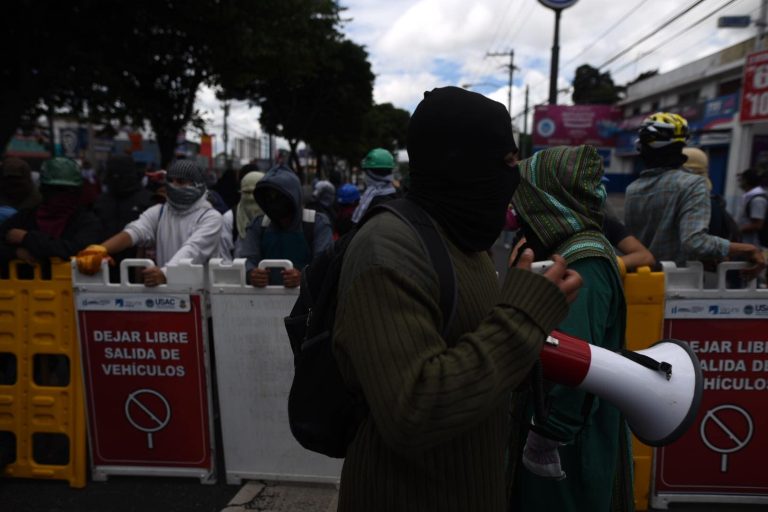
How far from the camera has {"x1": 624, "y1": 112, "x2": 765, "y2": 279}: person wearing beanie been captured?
9.45ft

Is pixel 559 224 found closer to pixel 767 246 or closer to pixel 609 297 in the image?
pixel 609 297

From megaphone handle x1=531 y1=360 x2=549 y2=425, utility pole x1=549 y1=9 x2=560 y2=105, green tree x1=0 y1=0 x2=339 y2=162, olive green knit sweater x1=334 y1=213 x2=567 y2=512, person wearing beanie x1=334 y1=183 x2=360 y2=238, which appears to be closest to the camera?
olive green knit sweater x1=334 y1=213 x2=567 y2=512

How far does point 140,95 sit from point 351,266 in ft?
41.0

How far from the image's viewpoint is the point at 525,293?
1.11 metres

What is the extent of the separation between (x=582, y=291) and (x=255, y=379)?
2.09 metres

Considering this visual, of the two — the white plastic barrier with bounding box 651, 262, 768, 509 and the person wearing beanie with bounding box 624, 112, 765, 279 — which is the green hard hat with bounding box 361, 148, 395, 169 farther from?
the white plastic barrier with bounding box 651, 262, 768, 509

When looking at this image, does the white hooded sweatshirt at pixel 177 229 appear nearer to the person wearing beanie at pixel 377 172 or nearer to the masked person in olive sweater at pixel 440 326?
the person wearing beanie at pixel 377 172

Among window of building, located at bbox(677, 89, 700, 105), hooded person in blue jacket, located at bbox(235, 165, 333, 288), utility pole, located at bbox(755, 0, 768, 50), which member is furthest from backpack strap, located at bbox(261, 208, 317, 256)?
window of building, located at bbox(677, 89, 700, 105)

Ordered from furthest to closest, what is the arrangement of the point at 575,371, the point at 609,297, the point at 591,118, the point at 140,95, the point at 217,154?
the point at 217,154 → the point at 591,118 → the point at 140,95 → the point at 609,297 → the point at 575,371

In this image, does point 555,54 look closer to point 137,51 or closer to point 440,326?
point 137,51

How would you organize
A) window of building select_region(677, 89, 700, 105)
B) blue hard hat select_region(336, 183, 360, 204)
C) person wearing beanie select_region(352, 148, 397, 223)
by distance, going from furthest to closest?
1. window of building select_region(677, 89, 700, 105)
2. blue hard hat select_region(336, 183, 360, 204)
3. person wearing beanie select_region(352, 148, 397, 223)

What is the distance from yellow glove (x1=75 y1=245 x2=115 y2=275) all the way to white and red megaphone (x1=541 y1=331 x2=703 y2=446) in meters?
2.63

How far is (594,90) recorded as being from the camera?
65.0 metres

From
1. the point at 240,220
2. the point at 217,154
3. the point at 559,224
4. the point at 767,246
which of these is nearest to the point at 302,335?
the point at 559,224
